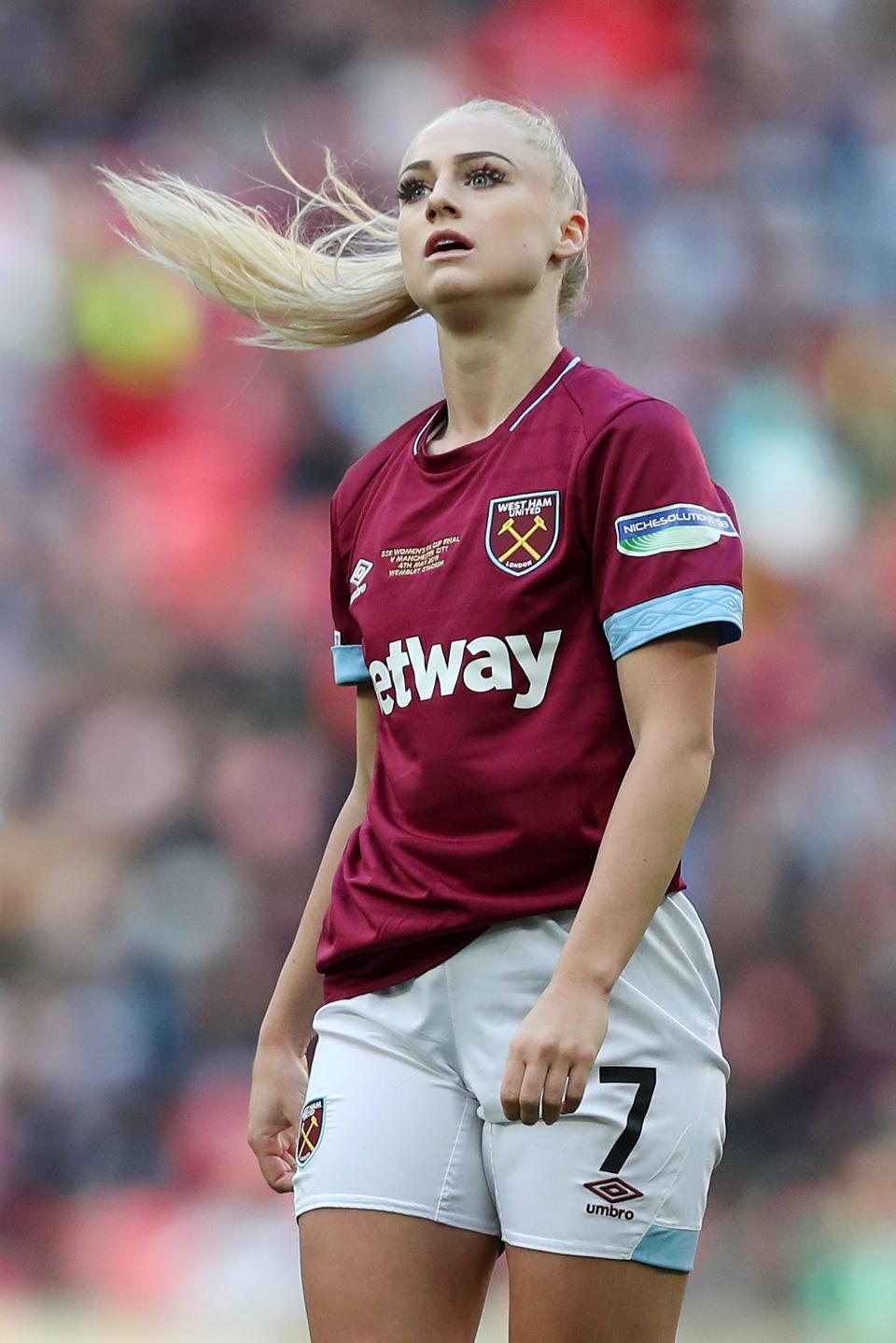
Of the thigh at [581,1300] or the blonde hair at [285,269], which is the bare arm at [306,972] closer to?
the thigh at [581,1300]

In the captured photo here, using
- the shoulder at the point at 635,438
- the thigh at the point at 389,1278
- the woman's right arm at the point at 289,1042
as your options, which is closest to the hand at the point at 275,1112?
the woman's right arm at the point at 289,1042

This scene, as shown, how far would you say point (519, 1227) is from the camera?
1.57 meters

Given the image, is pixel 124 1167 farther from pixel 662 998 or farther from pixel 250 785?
pixel 662 998

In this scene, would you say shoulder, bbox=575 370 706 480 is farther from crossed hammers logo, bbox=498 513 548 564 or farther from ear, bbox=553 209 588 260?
ear, bbox=553 209 588 260

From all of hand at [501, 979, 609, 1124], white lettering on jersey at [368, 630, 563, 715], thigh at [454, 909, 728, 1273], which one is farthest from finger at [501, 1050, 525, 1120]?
white lettering on jersey at [368, 630, 563, 715]

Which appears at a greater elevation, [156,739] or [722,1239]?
[156,739]

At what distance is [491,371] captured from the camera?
1.86 meters

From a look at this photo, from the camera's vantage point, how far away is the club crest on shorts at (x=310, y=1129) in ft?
5.60

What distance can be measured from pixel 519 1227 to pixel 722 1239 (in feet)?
9.24

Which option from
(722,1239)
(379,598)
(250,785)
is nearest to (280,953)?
(250,785)

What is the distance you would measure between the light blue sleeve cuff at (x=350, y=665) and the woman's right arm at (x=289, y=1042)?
0.12 m

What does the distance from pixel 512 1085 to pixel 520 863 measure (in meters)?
0.24

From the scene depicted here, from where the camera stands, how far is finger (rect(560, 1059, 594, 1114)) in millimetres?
1488

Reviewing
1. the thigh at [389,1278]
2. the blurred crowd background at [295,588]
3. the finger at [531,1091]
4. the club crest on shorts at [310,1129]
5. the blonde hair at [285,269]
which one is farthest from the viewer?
the blurred crowd background at [295,588]
